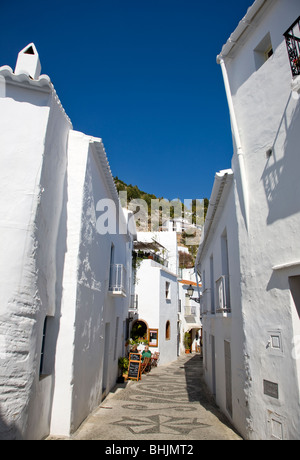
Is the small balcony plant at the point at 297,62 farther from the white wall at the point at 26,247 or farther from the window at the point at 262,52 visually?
the white wall at the point at 26,247

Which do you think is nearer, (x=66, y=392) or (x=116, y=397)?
(x=66, y=392)

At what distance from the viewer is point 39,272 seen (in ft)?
17.1

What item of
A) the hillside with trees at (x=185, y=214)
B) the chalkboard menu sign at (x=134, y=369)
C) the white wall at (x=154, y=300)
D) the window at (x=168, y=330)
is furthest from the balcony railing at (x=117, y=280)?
the hillside with trees at (x=185, y=214)

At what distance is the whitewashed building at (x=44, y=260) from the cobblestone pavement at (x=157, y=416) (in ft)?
1.59

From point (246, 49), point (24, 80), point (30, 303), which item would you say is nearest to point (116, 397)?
point (30, 303)

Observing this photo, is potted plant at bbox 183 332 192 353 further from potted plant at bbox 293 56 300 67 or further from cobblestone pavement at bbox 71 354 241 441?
potted plant at bbox 293 56 300 67

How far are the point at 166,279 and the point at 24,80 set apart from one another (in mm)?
16773

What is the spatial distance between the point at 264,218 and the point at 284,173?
881 mm

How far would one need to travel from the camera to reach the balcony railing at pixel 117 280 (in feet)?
33.0

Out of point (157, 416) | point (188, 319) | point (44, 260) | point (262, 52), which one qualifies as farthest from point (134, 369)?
point (188, 319)

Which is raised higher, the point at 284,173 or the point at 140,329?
the point at 284,173

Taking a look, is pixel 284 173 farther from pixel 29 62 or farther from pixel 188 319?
pixel 188 319

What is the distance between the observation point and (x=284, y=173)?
5191 mm

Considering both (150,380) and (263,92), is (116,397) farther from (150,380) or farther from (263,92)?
(263,92)
